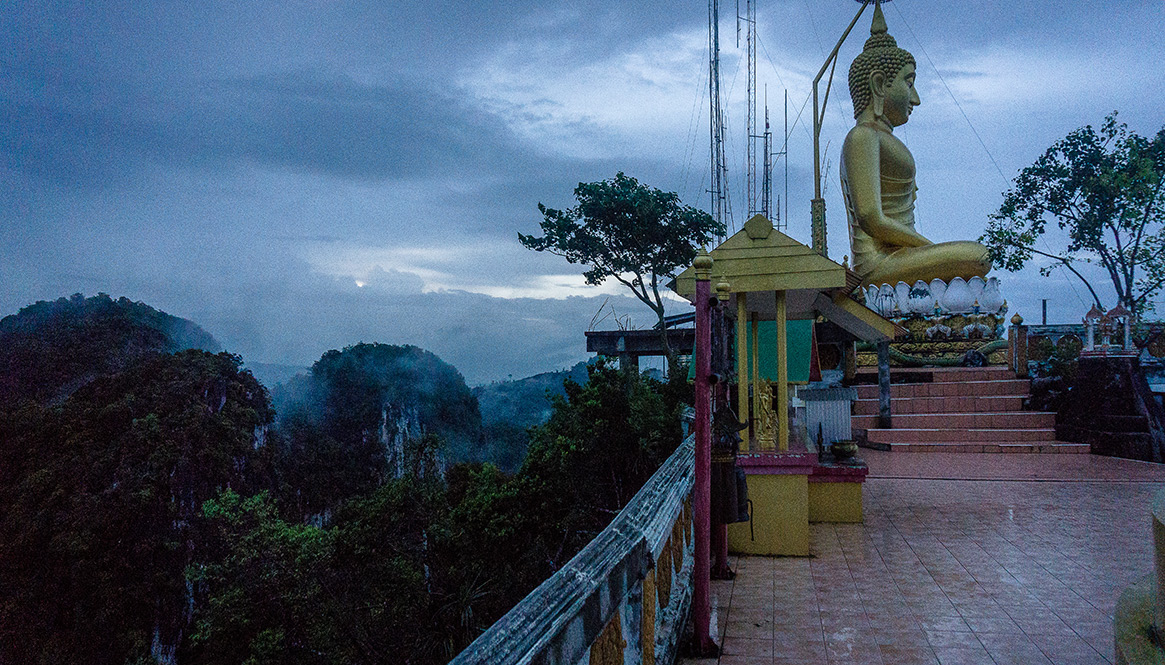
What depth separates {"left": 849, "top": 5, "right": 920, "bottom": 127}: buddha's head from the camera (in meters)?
17.4

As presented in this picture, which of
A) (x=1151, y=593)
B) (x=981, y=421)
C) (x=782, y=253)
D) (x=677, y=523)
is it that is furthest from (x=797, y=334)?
(x=1151, y=593)

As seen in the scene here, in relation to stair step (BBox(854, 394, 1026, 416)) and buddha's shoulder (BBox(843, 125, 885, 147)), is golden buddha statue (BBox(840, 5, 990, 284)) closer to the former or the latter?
buddha's shoulder (BBox(843, 125, 885, 147))

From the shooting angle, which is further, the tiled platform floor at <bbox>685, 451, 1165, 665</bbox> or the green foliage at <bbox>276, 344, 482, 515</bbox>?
the green foliage at <bbox>276, 344, 482, 515</bbox>

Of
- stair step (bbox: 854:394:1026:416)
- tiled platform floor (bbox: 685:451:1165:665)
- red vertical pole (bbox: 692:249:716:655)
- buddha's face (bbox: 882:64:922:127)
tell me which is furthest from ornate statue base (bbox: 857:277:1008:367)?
red vertical pole (bbox: 692:249:716:655)

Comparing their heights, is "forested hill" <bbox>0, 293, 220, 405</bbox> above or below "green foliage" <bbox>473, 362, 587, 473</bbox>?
above

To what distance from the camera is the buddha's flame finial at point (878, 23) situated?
691 inches

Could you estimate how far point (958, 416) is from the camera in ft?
41.7

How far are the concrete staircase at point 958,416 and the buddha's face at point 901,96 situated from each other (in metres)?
7.12

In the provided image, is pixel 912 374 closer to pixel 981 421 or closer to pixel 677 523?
pixel 981 421

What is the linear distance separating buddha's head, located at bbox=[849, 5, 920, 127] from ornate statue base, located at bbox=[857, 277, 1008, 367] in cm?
453

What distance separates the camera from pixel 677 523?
12.6ft

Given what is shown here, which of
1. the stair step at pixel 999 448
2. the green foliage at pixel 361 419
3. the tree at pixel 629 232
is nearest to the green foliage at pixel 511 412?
the green foliage at pixel 361 419

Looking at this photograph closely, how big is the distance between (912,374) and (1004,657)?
11939mm

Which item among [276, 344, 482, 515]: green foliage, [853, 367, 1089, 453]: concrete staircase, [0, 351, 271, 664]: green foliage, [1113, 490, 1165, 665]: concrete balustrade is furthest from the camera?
[276, 344, 482, 515]: green foliage
